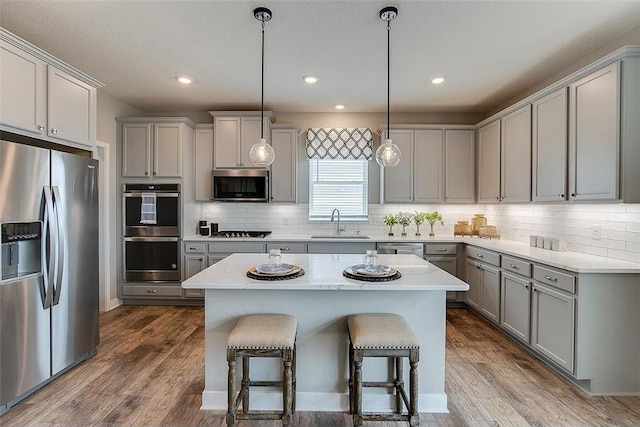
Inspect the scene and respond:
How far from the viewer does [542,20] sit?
2.42 metres

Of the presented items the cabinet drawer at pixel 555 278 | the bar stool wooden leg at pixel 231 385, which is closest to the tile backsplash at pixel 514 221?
the cabinet drawer at pixel 555 278

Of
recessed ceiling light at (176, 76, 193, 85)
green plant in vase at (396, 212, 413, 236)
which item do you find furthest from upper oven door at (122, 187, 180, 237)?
green plant in vase at (396, 212, 413, 236)

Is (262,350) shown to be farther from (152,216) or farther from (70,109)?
(152,216)

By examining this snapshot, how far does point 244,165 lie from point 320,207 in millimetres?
1268

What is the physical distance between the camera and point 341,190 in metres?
4.88

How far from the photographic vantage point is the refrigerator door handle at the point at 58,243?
7.88 ft

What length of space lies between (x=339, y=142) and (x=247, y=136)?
1.29m

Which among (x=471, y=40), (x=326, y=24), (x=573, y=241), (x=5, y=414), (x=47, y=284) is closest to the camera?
(x=5, y=414)

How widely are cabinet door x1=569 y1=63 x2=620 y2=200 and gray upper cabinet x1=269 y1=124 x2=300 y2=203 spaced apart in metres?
3.06

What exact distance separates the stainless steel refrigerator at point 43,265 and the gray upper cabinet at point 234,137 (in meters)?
1.81

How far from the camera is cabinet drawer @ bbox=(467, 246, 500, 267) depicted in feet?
11.3

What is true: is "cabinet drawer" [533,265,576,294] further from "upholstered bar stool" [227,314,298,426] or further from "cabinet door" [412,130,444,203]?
"upholstered bar stool" [227,314,298,426]

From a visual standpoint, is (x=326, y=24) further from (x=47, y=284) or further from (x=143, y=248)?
(x=143, y=248)

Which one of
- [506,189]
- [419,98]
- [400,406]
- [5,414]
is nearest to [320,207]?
[419,98]
